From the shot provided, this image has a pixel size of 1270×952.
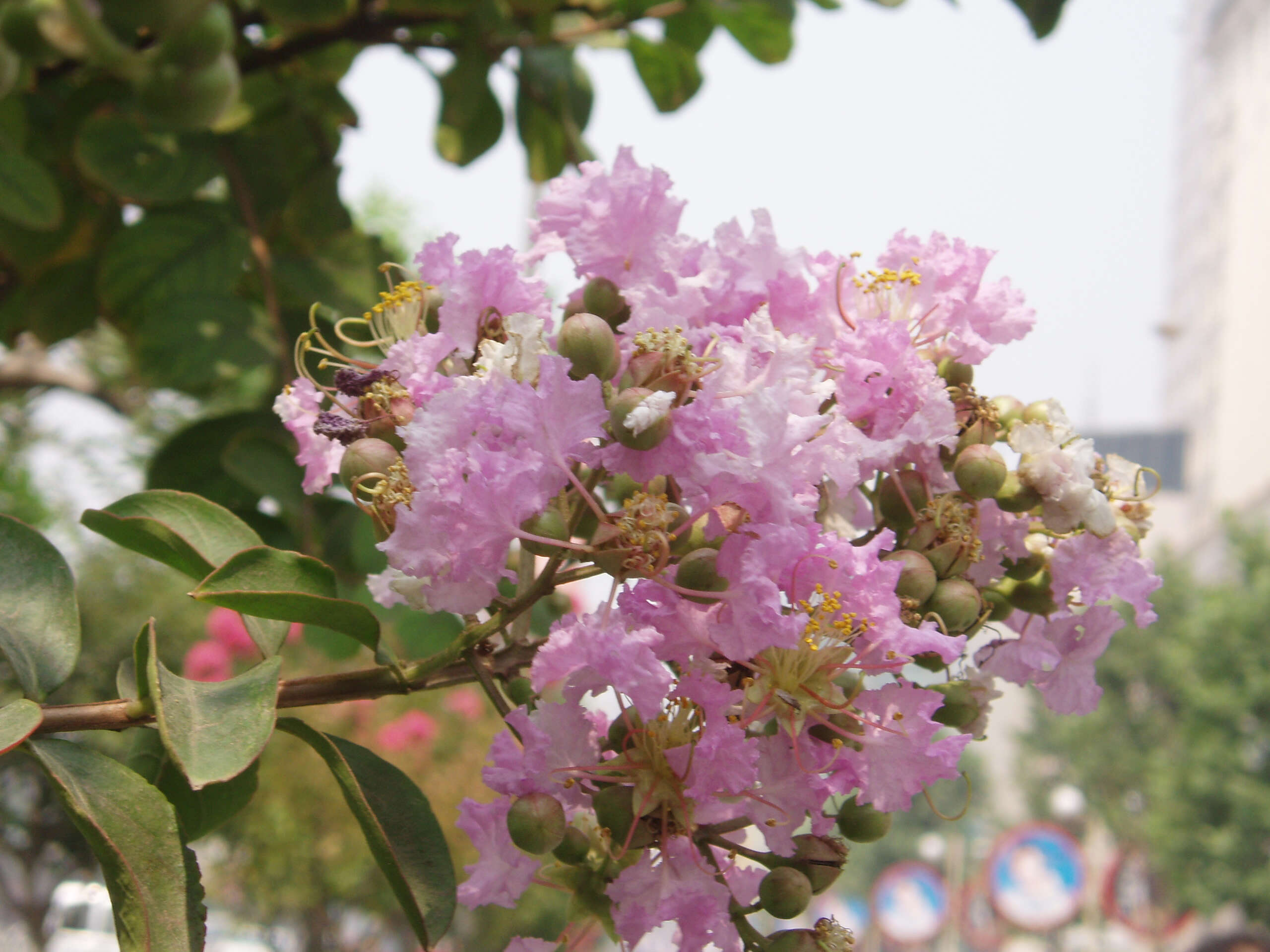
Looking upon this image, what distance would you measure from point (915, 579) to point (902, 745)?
99 millimetres

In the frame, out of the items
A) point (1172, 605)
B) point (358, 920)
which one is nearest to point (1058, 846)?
point (358, 920)

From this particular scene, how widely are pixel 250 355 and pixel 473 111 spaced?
46 centimetres

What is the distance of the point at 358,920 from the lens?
10.5 metres

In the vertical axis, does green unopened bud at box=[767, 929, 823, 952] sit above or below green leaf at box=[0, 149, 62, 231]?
below

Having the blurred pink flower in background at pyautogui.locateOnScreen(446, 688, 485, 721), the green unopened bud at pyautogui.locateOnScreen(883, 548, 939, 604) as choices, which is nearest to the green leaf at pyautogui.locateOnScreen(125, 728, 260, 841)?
the green unopened bud at pyautogui.locateOnScreen(883, 548, 939, 604)

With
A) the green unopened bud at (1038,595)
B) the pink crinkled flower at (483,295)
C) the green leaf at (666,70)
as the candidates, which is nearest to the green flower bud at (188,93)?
the pink crinkled flower at (483,295)

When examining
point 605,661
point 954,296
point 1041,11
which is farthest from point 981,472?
point 1041,11

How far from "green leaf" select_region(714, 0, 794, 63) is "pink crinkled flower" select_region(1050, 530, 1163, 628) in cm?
111

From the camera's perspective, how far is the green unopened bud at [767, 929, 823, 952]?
26.7 inches

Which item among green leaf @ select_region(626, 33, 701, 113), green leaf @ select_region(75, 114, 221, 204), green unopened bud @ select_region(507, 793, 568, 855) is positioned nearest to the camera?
green unopened bud @ select_region(507, 793, 568, 855)

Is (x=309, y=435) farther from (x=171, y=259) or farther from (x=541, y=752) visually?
(x=171, y=259)

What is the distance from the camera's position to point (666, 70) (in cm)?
161

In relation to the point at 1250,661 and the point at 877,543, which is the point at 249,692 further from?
the point at 1250,661

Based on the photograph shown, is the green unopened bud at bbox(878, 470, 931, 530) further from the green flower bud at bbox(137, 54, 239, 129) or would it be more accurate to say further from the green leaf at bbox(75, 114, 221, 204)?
the green leaf at bbox(75, 114, 221, 204)
